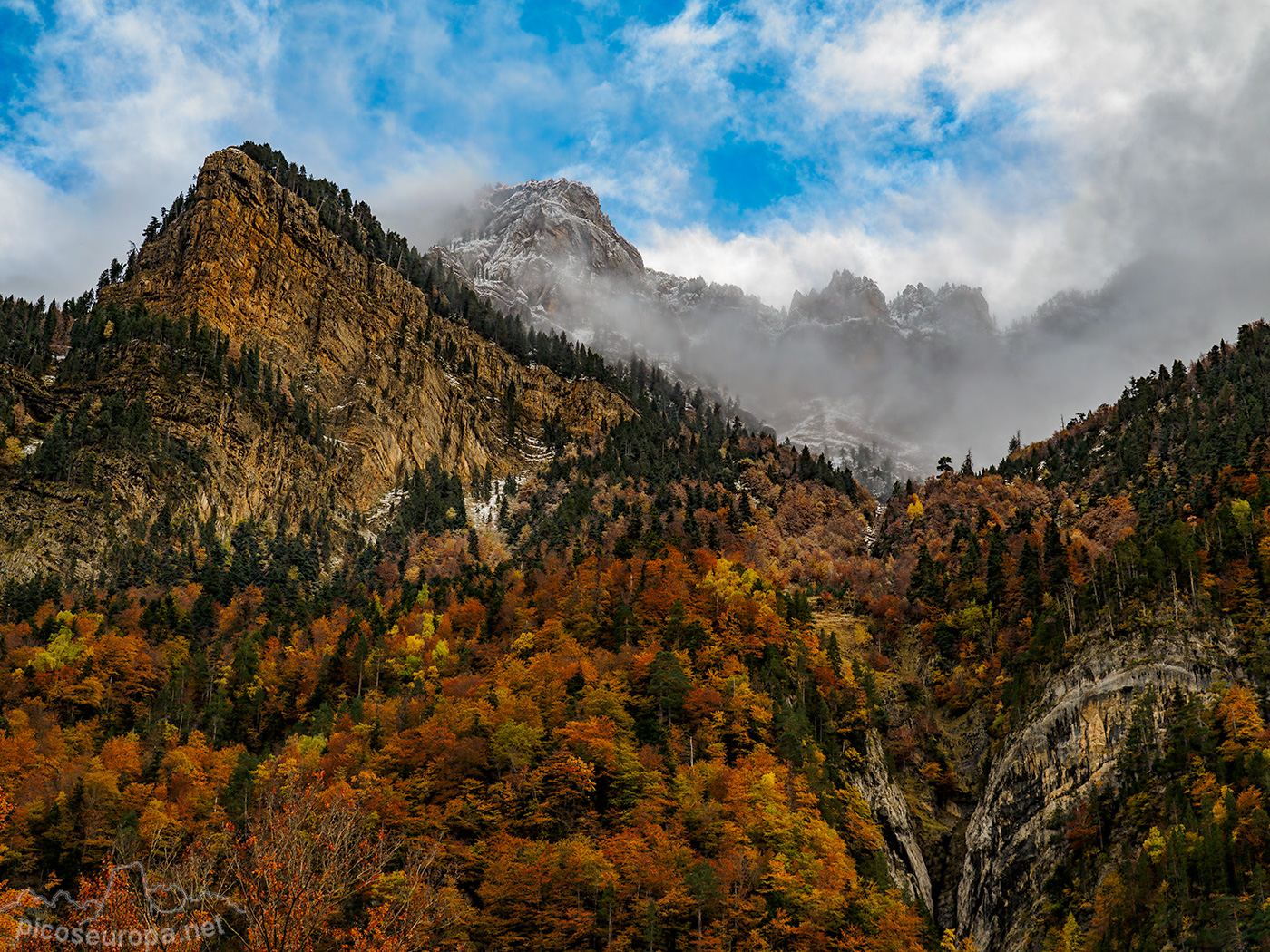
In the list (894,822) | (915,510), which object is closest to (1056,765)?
(894,822)

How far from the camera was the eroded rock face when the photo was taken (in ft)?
294

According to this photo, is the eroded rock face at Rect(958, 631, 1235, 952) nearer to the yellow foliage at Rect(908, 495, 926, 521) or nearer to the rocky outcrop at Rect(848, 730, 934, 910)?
the rocky outcrop at Rect(848, 730, 934, 910)

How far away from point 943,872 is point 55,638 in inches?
4153

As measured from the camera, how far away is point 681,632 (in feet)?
324

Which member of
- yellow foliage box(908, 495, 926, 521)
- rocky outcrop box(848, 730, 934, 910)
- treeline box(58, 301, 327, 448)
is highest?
treeline box(58, 301, 327, 448)

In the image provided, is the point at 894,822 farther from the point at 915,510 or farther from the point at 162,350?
the point at 162,350

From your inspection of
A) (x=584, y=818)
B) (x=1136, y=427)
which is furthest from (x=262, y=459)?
(x=1136, y=427)

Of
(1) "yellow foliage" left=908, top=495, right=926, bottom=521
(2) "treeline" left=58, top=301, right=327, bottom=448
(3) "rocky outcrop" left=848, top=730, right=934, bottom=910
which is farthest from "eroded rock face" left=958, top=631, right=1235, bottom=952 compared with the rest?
(2) "treeline" left=58, top=301, right=327, bottom=448

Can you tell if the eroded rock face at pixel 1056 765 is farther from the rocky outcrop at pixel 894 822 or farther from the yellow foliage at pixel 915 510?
the yellow foliage at pixel 915 510

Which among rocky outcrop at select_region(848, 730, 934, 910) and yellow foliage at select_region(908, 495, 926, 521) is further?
yellow foliage at select_region(908, 495, 926, 521)

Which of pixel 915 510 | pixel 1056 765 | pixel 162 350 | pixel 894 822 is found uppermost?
pixel 162 350

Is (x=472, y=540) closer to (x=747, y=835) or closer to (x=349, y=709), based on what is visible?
(x=349, y=709)

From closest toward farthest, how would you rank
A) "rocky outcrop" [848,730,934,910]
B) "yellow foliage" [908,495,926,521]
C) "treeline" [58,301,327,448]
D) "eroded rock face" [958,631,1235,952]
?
"eroded rock face" [958,631,1235,952]
"rocky outcrop" [848,730,934,910]
"treeline" [58,301,327,448]
"yellow foliage" [908,495,926,521]

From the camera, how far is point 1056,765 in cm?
9444
